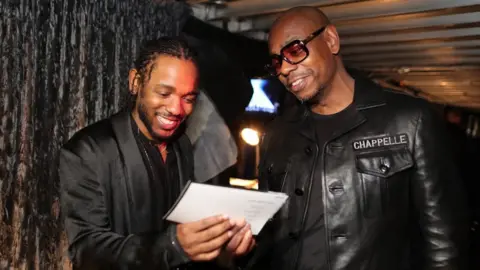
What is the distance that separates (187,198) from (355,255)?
858mm

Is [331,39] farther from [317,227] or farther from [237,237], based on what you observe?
[237,237]

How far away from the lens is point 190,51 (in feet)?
7.13

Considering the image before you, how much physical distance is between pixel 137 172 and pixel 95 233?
0.32m

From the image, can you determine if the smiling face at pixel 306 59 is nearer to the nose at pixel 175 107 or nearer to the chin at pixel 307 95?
the chin at pixel 307 95

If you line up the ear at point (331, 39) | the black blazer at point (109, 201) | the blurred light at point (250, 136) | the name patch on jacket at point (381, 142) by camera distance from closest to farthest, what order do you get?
1. the black blazer at point (109, 201)
2. the name patch on jacket at point (381, 142)
3. the ear at point (331, 39)
4. the blurred light at point (250, 136)

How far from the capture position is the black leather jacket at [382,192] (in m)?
1.95

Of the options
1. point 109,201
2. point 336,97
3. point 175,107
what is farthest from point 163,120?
point 336,97

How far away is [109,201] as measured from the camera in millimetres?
2025

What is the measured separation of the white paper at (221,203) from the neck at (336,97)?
2.33ft

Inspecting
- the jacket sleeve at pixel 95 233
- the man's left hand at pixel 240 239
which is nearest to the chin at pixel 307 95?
the man's left hand at pixel 240 239

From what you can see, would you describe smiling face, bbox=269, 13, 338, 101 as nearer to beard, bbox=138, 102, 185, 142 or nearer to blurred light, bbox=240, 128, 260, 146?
beard, bbox=138, 102, 185, 142

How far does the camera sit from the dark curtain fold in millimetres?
2678

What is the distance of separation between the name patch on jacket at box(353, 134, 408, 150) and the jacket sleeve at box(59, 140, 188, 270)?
0.91 meters

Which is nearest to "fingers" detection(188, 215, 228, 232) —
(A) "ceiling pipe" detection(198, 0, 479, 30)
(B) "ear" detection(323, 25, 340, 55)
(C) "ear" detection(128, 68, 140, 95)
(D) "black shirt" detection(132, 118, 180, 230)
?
(D) "black shirt" detection(132, 118, 180, 230)
